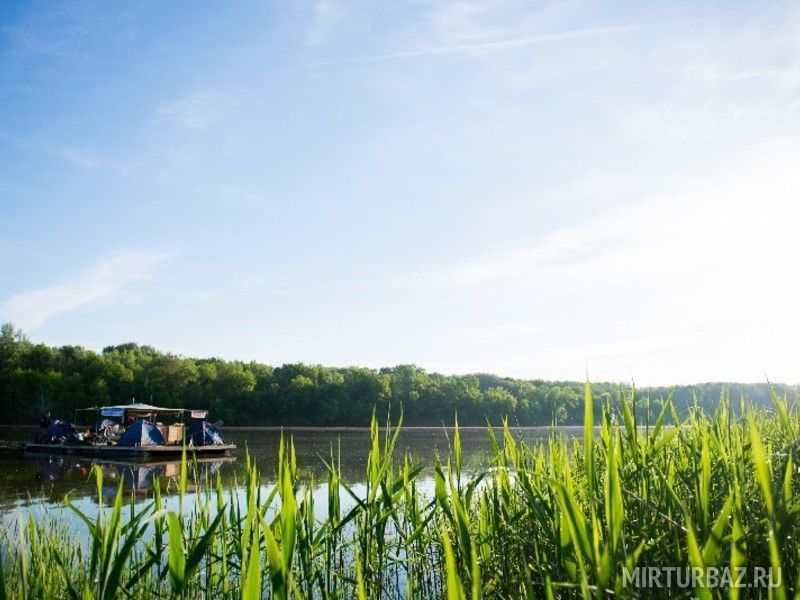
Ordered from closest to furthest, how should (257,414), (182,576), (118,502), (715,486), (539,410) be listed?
(182,576) < (118,502) < (715,486) < (257,414) < (539,410)

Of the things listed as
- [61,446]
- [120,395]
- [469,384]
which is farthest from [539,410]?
[61,446]

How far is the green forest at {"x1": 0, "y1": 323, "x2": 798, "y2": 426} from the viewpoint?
58.0m

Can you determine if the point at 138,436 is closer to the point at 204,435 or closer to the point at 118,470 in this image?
the point at 204,435

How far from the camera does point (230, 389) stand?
6712cm

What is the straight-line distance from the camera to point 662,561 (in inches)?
113

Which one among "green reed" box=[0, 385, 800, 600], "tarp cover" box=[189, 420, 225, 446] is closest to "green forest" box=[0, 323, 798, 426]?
"tarp cover" box=[189, 420, 225, 446]

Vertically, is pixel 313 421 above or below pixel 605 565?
below

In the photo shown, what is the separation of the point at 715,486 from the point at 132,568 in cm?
352

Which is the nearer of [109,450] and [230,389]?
[109,450]

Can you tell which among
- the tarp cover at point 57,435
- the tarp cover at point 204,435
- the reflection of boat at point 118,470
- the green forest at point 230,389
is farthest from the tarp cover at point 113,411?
the green forest at point 230,389

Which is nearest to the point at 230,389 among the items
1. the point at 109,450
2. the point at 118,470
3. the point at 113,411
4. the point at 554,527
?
the point at 113,411

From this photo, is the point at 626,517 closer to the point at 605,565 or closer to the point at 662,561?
the point at 662,561

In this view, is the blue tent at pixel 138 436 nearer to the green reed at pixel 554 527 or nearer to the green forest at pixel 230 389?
the green reed at pixel 554 527

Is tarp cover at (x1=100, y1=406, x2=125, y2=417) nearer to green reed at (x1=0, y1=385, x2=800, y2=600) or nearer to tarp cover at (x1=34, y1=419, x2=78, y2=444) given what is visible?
tarp cover at (x1=34, y1=419, x2=78, y2=444)
